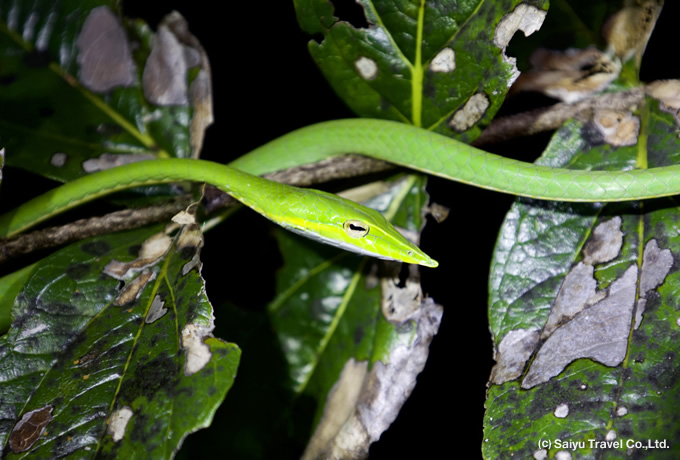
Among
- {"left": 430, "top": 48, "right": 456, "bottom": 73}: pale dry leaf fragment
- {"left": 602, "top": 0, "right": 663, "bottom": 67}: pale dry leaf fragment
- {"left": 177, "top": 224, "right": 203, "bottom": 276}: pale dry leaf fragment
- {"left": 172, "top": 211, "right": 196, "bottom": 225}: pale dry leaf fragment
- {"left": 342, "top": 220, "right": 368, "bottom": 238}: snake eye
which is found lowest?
{"left": 177, "top": 224, "right": 203, "bottom": 276}: pale dry leaf fragment

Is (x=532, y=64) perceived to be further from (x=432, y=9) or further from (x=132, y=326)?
(x=132, y=326)

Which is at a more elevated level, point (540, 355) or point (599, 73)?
point (599, 73)

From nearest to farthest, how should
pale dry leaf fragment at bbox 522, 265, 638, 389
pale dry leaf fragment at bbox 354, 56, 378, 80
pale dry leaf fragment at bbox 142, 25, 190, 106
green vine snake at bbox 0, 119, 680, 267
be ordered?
pale dry leaf fragment at bbox 522, 265, 638, 389 < green vine snake at bbox 0, 119, 680, 267 < pale dry leaf fragment at bbox 354, 56, 378, 80 < pale dry leaf fragment at bbox 142, 25, 190, 106

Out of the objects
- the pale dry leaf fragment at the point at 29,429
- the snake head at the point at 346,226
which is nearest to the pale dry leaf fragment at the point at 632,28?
the snake head at the point at 346,226

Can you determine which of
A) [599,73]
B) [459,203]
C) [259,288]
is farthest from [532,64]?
[259,288]

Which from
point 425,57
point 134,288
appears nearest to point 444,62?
point 425,57

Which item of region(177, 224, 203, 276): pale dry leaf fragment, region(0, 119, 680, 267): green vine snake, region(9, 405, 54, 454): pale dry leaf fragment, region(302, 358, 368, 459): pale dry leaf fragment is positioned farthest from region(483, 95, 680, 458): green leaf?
region(9, 405, 54, 454): pale dry leaf fragment

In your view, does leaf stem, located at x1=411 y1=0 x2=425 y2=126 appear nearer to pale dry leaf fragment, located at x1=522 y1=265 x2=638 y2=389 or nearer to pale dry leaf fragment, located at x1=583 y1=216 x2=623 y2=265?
pale dry leaf fragment, located at x1=583 y1=216 x2=623 y2=265
